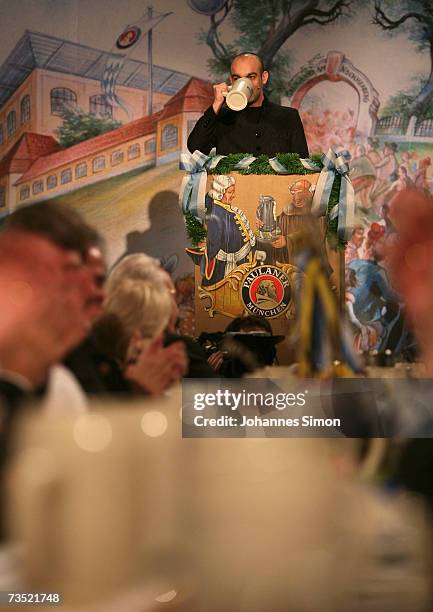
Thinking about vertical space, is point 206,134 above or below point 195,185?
above

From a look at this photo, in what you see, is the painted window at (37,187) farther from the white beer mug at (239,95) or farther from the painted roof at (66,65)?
the white beer mug at (239,95)

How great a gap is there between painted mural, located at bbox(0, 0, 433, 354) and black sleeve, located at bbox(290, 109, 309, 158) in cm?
2

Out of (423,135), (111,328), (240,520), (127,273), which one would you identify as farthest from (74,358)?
(423,135)

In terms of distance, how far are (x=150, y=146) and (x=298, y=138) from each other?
13.7 inches

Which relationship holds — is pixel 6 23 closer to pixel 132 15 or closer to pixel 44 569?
pixel 132 15

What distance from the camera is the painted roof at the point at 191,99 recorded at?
195cm

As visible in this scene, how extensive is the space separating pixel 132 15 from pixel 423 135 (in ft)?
2.36

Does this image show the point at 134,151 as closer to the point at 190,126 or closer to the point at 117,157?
the point at 117,157

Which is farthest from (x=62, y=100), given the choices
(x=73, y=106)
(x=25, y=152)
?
(x=25, y=152)

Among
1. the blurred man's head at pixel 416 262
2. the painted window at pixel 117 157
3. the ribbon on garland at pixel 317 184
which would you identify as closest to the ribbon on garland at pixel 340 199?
the ribbon on garland at pixel 317 184

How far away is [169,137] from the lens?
200 centimetres

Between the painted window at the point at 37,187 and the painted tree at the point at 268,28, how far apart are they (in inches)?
19.2

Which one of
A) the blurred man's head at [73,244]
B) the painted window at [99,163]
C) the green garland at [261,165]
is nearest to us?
the blurred man's head at [73,244]

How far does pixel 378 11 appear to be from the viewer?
1.92 metres
